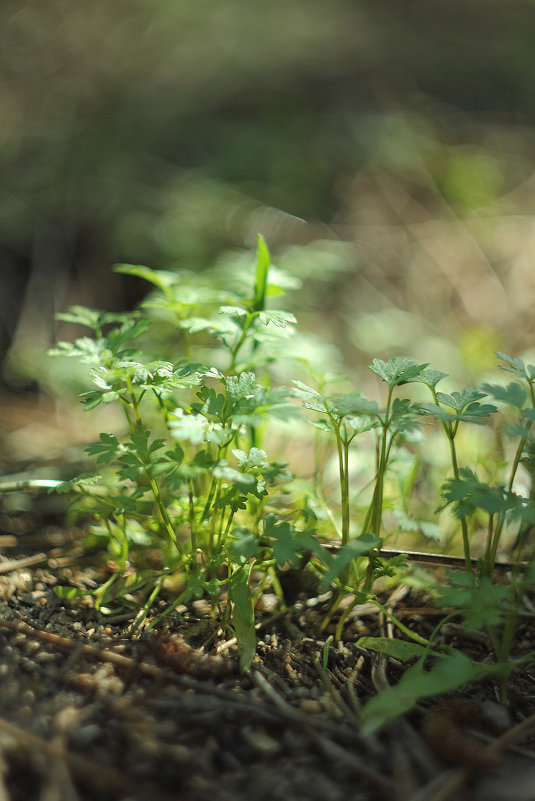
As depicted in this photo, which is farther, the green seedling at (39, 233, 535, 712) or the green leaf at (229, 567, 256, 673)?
the green leaf at (229, 567, 256, 673)

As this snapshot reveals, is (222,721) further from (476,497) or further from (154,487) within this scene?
(476,497)

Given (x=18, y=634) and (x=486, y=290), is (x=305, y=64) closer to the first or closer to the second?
(x=486, y=290)

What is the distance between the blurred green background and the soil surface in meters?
1.32

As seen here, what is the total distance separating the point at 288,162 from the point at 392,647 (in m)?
3.43

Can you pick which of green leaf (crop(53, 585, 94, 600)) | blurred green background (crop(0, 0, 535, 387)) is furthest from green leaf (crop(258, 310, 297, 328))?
green leaf (crop(53, 585, 94, 600))

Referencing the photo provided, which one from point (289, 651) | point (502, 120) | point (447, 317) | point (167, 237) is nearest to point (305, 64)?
point (502, 120)

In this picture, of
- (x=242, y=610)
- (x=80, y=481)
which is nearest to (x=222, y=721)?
(x=242, y=610)

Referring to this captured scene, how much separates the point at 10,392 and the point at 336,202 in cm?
235

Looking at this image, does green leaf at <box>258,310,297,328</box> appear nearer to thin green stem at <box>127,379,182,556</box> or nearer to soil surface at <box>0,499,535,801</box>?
thin green stem at <box>127,379,182,556</box>

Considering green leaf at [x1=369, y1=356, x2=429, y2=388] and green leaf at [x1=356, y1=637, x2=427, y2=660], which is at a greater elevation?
green leaf at [x1=369, y1=356, x2=429, y2=388]

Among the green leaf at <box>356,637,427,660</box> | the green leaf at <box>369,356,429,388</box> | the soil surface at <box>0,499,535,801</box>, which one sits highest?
the green leaf at <box>369,356,429,388</box>

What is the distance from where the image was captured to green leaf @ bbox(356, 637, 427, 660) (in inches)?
49.7

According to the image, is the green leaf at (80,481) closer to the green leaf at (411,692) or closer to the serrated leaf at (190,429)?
the serrated leaf at (190,429)

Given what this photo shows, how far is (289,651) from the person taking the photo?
1351 millimetres
